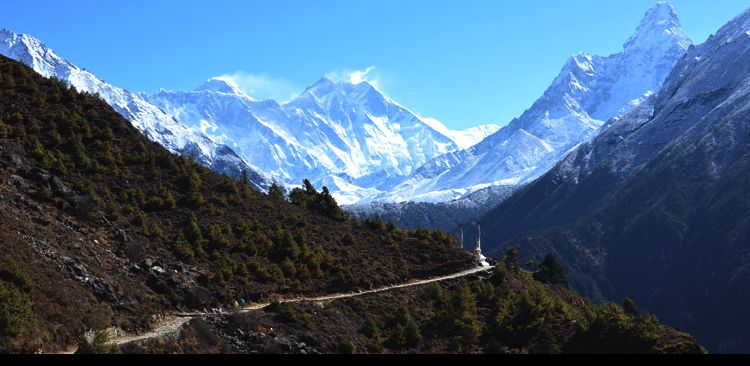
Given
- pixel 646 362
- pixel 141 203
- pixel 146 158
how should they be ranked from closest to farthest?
pixel 646 362 → pixel 141 203 → pixel 146 158

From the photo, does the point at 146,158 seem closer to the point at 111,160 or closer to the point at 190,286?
the point at 111,160

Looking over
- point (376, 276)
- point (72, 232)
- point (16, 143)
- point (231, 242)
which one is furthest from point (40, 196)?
point (376, 276)

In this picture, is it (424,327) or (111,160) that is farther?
(111,160)

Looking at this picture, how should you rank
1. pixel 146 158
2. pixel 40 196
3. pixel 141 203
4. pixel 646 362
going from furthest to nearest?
pixel 146 158, pixel 141 203, pixel 40 196, pixel 646 362

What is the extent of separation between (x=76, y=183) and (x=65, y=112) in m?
15.5

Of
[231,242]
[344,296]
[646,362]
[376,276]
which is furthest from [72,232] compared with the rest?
[646,362]

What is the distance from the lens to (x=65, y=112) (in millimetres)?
74812

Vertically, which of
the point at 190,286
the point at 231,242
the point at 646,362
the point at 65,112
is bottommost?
the point at 646,362

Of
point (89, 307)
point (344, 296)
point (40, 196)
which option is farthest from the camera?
point (344, 296)

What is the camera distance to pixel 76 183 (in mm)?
62188

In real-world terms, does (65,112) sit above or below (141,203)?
above

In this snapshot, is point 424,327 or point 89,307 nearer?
point 89,307

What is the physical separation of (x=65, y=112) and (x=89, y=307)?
122 ft

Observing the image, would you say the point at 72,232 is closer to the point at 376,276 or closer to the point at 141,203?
the point at 141,203
